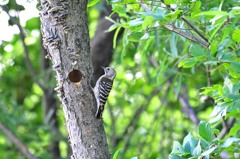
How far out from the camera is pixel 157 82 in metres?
3.71

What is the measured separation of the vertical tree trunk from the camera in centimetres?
229

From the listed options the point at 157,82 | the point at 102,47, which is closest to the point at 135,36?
the point at 157,82

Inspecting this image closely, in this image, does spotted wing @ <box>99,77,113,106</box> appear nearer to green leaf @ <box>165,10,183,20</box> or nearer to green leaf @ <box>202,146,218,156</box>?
green leaf @ <box>165,10,183,20</box>

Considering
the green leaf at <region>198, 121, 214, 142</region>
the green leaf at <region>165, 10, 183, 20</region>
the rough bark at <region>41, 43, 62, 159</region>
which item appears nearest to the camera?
the green leaf at <region>198, 121, 214, 142</region>

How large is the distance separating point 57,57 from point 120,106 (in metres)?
2.88

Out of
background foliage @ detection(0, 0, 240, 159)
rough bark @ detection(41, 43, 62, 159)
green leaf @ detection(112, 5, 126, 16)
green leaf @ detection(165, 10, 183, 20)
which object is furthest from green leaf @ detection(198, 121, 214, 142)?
rough bark @ detection(41, 43, 62, 159)

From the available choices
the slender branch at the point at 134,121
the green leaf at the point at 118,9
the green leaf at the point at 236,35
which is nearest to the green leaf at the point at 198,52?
the green leaf at the point at 236,35

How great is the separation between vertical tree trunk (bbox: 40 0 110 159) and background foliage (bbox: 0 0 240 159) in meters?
0.15

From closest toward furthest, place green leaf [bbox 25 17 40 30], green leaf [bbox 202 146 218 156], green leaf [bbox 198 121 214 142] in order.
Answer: green leaf [bbox 202 146 218 156] < green leaf [bbox 198 121 214 142] < green leaf [bbox 25 17 40 30]

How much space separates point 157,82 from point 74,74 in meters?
1.46

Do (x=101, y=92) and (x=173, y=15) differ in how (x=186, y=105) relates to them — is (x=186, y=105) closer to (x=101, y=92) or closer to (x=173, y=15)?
(x=101, y=92)

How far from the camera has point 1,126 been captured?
176 inches

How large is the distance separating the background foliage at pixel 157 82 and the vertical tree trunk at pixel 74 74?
0.15 metres

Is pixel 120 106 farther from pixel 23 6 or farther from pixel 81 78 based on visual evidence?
pixel 81 78
